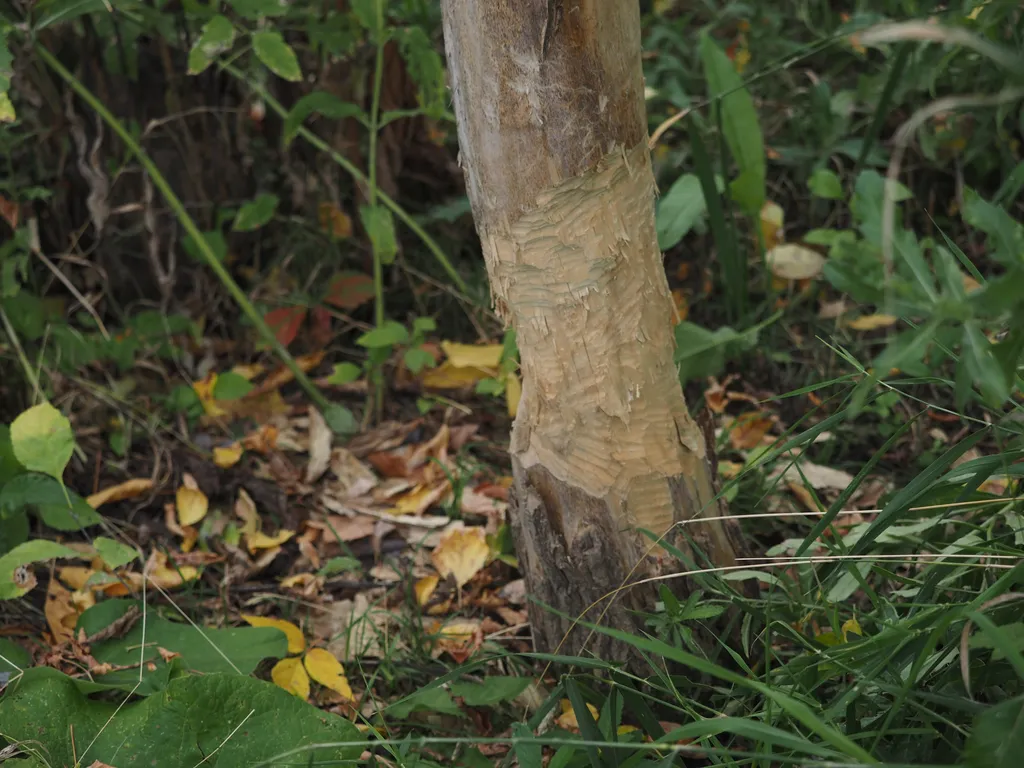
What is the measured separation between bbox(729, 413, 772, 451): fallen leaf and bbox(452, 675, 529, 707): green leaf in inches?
35.3

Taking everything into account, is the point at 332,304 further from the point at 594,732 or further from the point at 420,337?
the point at 594,732

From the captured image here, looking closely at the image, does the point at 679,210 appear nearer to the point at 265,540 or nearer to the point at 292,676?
the point at 265,540

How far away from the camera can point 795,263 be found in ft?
7.95

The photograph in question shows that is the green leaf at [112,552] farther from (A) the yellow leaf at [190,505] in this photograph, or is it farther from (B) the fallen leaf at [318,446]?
(B) the fallen leaf at [318,446]

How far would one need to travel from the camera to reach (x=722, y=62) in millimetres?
2270

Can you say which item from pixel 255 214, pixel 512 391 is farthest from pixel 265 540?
pixel 255 214

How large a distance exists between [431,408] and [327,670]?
932 millimetres

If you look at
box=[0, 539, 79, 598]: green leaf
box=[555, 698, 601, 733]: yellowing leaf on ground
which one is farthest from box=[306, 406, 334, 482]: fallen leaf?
box=[555, 698, 601, 733]: yellowing leaf on ground

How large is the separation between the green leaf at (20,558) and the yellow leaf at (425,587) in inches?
25.0

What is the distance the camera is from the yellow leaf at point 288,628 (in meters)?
1.67

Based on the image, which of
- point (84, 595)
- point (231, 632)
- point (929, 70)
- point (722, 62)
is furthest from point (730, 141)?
point (84, 595)

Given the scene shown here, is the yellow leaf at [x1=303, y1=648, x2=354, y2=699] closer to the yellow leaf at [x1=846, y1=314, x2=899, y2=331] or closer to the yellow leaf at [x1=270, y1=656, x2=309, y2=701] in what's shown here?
the yellow leaf at [x1=270, y1=656, x2=309, y2=701]

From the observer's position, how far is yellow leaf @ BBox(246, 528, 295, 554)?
6.52ft

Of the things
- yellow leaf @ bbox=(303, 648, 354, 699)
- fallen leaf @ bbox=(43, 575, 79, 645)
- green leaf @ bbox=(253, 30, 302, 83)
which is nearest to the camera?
yellow leaf @ bbox=(303, 648, 354, 699)
